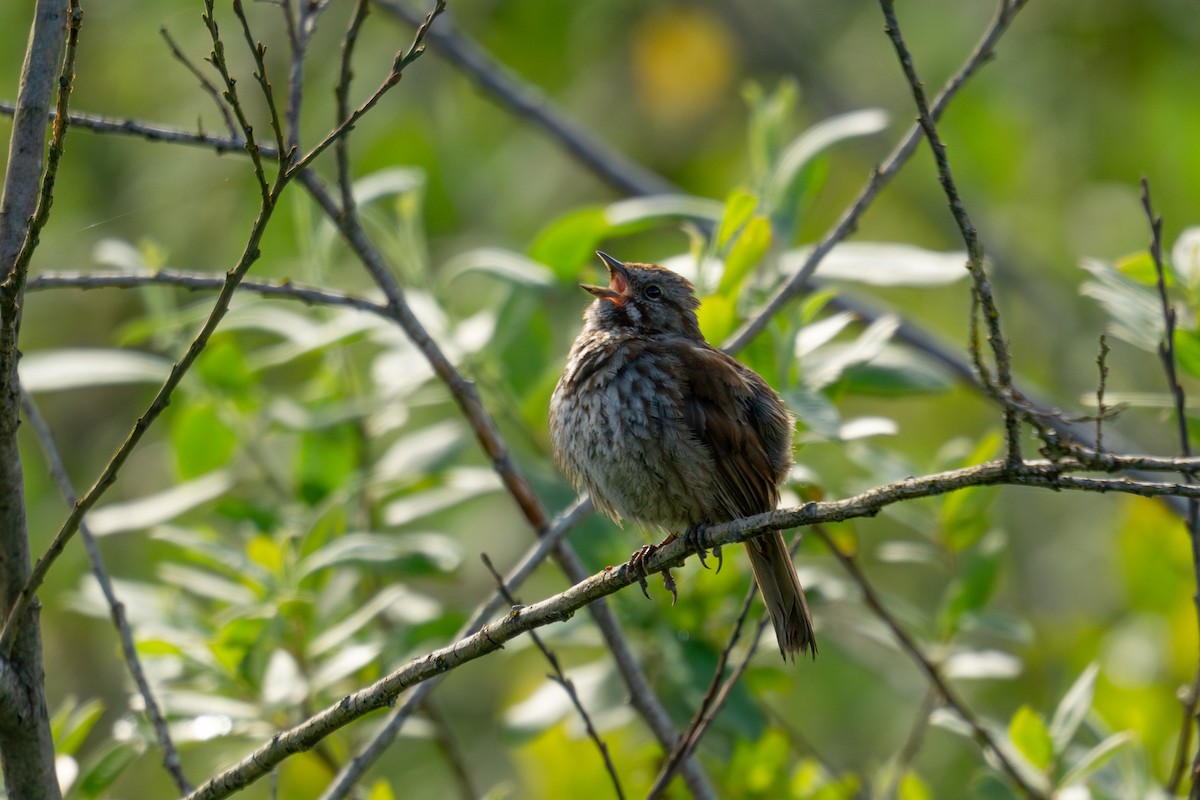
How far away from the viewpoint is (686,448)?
439 centimetres

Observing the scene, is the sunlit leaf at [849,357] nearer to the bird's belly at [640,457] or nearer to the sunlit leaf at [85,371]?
the bird's belly at [640,457]

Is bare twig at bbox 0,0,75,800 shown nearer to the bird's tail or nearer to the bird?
the bird

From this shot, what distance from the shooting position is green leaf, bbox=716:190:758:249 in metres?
5.00

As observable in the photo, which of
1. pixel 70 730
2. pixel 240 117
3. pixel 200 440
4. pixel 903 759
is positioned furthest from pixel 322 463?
pixel 240 117

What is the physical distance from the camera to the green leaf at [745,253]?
4.92 metres

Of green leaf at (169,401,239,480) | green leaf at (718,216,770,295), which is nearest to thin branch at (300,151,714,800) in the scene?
green leaf at (718,216,770,295)

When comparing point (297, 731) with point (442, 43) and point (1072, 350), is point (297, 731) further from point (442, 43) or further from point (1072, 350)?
point (1072, 350)

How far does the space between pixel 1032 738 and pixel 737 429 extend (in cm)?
156

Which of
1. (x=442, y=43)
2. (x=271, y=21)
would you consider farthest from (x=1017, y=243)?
(x=271, y=21)

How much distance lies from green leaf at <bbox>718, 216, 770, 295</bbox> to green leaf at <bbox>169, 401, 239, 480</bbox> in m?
2.58

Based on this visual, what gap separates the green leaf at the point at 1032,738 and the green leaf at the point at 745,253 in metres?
1.93

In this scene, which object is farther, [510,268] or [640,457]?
[510,268]

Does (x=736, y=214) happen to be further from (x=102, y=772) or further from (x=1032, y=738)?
(x=102, y=772)

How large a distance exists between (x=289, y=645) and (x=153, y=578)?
150 inches
